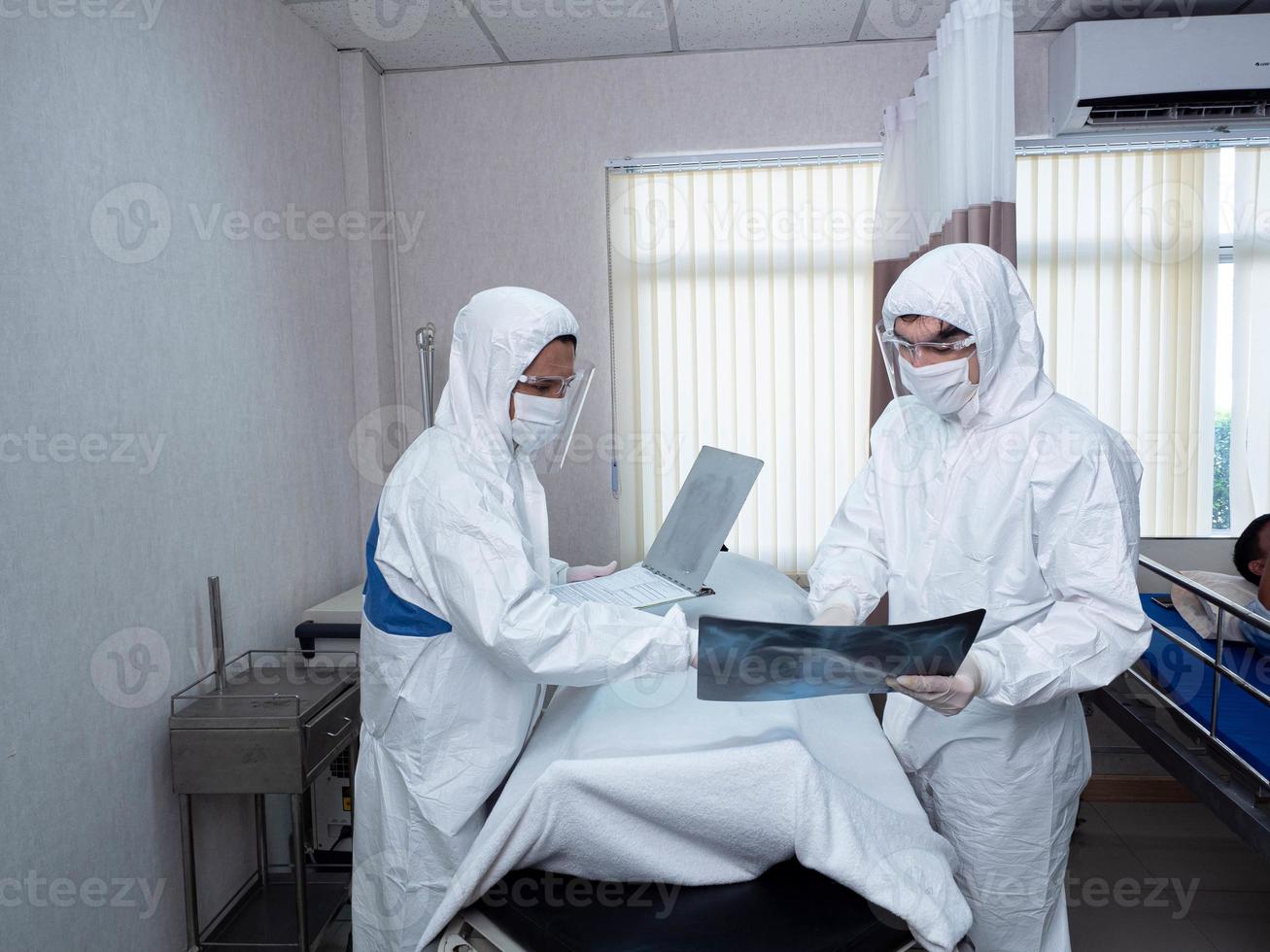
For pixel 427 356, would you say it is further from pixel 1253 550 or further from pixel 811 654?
pixel 1253 550

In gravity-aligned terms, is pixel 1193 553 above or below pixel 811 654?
below

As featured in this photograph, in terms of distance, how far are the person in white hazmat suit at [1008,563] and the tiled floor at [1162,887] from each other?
1.22 metres

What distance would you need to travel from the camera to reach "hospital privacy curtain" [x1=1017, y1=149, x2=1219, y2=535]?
3.11 meters

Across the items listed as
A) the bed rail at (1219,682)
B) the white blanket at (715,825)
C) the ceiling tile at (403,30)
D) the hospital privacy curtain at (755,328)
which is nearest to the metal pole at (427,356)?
the hospital privacy curtain at (755,328)

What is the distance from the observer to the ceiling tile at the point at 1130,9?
9.25ft

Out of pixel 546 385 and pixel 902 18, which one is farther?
pixel 902 18

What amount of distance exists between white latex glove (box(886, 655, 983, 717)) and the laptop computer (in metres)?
0.48

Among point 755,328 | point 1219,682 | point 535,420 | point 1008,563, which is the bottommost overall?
point 1219,682

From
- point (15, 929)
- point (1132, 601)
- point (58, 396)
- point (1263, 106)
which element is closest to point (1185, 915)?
point (1132, 601)

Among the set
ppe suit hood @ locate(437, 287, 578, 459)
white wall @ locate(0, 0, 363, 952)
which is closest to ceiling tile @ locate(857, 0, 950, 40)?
white wall @ locate(0, 0, 363, 952)

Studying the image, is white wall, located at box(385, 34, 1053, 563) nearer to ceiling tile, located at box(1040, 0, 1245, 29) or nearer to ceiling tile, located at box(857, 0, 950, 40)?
ceiling tile, located at box(857, 0, 950, 40)

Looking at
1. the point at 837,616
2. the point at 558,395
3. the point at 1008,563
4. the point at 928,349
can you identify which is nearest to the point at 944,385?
the point at 928,349

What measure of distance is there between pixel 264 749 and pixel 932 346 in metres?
1.72

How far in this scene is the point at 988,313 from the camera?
4.60 feet
